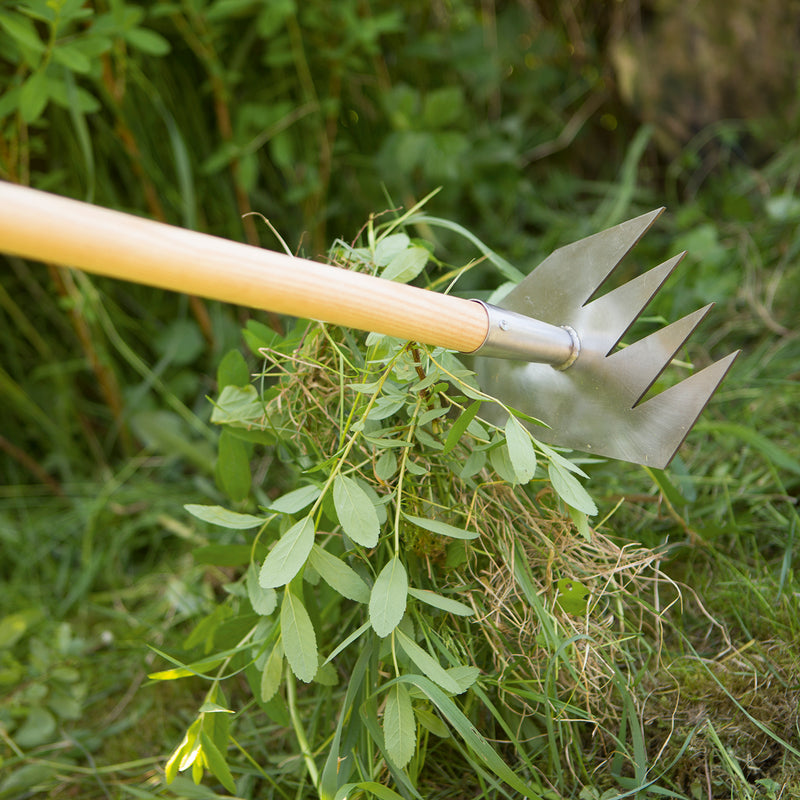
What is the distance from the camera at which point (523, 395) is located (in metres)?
0.93

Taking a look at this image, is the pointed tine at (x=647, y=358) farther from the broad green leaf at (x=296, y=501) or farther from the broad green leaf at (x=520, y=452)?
the broad green leaf at (x=296, y=501)

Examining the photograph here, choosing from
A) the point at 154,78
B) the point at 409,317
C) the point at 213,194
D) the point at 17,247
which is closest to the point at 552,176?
the point at 213,194

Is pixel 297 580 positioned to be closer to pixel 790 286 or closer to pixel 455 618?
pixel 455 618

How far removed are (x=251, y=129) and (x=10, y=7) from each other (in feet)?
1.80

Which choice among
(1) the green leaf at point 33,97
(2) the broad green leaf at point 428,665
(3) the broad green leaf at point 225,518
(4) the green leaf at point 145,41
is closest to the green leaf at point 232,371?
(3) the broad green leaf at point 225,518

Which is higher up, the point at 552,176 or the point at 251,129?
the point at 251,129

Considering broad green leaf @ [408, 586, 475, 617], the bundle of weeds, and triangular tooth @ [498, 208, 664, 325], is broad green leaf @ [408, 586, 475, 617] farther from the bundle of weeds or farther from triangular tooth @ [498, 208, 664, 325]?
triangular tooth @ [498, 208, 664, 325]

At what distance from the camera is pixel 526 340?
0.83m

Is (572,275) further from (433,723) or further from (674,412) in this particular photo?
(433,723)

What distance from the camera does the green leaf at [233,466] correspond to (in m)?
0.96

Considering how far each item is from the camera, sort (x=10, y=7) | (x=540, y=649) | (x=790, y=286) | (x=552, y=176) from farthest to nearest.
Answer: (x=552, y=176)
(x=790, y=286)
(x=10, y=7)
(x=540, y=649)

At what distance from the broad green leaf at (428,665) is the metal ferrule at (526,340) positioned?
310 mm

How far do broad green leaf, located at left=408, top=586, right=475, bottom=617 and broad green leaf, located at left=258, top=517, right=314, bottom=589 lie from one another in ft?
0.42

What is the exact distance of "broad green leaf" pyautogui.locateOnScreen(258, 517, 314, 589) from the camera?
70 centimetres
